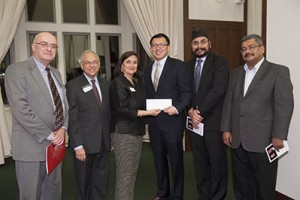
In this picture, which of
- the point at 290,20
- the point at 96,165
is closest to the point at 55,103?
the point at 96,165

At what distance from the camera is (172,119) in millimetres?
3029

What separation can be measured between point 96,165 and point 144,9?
3.62 m

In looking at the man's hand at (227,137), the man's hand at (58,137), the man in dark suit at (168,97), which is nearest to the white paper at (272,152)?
the man's hand at (227,137)

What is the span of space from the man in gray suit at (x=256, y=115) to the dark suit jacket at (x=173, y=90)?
414 mm

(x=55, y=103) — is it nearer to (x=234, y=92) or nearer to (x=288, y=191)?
(x=234, y=92)

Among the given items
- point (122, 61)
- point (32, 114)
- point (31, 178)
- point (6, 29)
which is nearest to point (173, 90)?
point (122, 61)

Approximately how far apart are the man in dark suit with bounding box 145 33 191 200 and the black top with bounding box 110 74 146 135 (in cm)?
30

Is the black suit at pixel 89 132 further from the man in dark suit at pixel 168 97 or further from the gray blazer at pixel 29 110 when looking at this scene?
the man in dark suit at pixel 168 97

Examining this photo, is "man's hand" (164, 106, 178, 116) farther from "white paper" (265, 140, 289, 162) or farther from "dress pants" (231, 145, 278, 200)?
"white paper" (265, 140, 289, 162)

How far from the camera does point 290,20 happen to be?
3021mm

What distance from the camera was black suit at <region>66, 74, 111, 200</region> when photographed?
266cm

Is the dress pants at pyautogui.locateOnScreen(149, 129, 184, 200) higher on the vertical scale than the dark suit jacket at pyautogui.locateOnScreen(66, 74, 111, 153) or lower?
lower

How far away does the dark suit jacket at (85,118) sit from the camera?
8.70 ft

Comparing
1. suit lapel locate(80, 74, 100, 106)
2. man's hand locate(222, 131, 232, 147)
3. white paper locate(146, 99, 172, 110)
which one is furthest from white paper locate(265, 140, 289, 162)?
suit lapel locate(80, 74, 100, 106)
